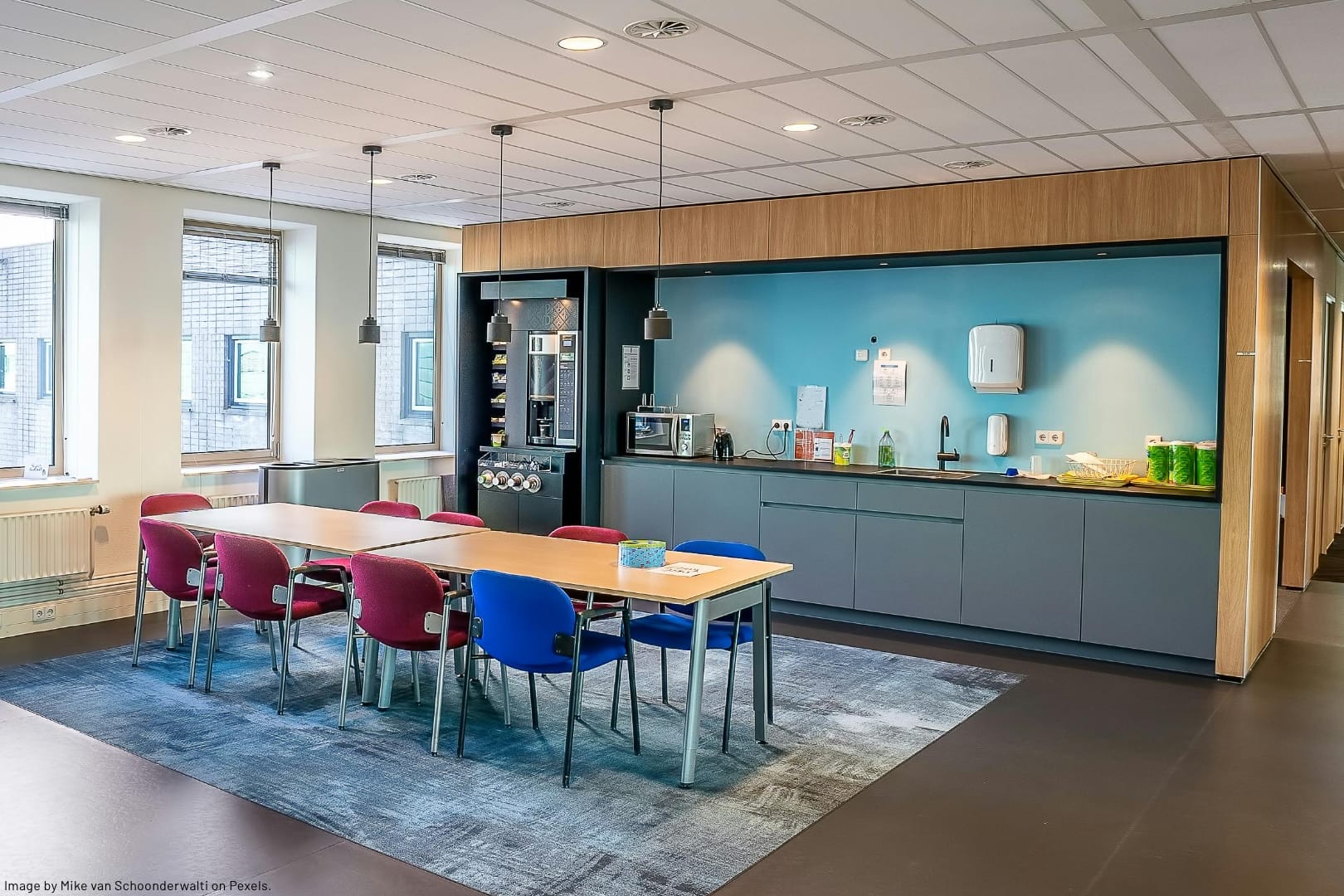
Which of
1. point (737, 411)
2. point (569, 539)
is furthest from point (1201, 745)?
point (737, 411)

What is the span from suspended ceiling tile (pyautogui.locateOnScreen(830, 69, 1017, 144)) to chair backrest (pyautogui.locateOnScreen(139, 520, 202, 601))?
3.83m

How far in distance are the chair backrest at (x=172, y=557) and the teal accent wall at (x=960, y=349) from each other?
400cm

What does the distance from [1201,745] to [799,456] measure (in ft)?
12.0

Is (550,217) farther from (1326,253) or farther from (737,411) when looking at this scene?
(1326,253)

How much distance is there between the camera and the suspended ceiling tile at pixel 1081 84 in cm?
393

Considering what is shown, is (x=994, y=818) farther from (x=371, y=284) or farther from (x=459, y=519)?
(x=371, y=284)

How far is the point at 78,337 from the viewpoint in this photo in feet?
23.1

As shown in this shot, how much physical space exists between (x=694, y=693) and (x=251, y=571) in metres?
2.34

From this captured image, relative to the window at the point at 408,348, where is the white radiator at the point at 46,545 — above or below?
below

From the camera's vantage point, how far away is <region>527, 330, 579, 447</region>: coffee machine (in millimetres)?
8102

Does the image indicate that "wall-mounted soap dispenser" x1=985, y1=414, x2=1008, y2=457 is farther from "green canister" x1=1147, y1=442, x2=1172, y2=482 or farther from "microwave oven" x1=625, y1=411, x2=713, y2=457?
"microwave oven" x1=625, y1=411, x2=713, y2=457

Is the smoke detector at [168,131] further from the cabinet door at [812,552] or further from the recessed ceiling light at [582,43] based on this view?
the cabinet door at [812,552]

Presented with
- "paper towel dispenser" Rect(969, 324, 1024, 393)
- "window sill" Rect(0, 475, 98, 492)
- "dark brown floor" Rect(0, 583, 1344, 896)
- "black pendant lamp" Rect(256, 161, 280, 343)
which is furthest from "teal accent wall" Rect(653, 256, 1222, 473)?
"window sill" Rect(0, 475, 98, 492)

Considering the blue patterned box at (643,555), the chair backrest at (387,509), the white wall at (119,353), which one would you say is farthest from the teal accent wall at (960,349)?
the white wall at (119,353)
